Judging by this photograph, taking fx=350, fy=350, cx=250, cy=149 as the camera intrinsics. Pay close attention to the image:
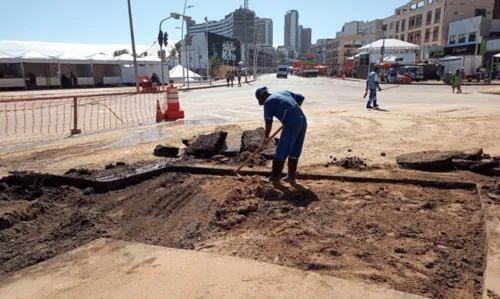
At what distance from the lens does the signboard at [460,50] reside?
45219 millimetres

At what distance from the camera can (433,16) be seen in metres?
58.4

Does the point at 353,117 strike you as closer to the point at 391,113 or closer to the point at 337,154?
the point at 391,113

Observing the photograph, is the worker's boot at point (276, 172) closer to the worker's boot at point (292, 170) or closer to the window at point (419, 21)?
the worker's boot at point (292, 170)

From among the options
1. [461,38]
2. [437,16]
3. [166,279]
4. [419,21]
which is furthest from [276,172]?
[419,21]

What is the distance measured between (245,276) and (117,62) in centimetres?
3826

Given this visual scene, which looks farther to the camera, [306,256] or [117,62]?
[117,62]

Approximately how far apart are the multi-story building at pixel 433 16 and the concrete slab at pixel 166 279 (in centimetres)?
5957

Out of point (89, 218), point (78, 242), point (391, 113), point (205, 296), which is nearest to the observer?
point (205, 296)

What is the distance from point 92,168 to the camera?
A: 6094 millimetres

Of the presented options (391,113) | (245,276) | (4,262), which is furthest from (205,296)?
(391,113)

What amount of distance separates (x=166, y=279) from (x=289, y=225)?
58.0 inches

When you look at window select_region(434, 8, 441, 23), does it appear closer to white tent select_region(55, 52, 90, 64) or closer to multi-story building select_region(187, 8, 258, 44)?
white tent select_region(55, 52, 90, 64)

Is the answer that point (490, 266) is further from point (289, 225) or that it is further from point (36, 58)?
point (36, 58)

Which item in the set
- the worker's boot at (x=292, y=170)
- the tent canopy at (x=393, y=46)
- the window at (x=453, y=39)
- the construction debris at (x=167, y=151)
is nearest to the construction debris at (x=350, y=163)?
the worker's boot at (x=292, y=170)
